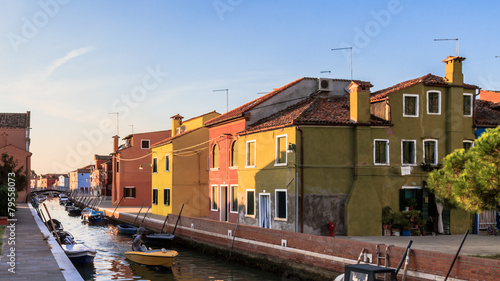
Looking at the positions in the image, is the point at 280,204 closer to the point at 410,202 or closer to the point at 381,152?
the point at 381,152

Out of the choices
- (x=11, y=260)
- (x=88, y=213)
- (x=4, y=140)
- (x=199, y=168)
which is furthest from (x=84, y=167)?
(x=11, y=260)

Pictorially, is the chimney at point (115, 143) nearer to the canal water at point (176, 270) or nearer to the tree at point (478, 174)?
the canal water at point (176, 270)

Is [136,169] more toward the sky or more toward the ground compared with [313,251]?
more toward the sky

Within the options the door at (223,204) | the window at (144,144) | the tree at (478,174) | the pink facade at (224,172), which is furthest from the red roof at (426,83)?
the window at (144,144)

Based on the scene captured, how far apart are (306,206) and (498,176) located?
11644mm

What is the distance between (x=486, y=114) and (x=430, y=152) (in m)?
4.83

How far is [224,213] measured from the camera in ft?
113

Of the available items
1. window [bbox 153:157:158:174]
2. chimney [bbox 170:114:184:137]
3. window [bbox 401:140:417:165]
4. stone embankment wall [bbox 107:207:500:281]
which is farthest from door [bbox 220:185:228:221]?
chimney [bbox 170:114:184:137]

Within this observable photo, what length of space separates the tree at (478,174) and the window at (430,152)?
1123 cm

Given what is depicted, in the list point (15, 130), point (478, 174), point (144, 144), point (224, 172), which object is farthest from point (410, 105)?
point (15, 130)

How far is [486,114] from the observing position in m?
29.4

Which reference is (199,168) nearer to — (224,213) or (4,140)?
(224,213)

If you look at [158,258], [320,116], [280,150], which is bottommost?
[158,258]

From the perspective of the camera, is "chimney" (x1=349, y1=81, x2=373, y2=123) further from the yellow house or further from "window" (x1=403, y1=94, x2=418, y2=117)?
the yellow house
